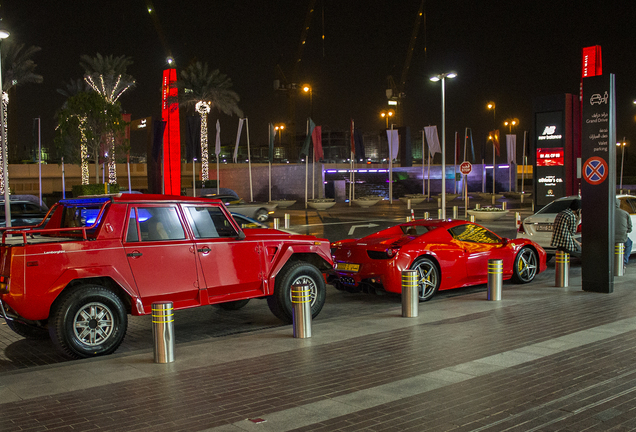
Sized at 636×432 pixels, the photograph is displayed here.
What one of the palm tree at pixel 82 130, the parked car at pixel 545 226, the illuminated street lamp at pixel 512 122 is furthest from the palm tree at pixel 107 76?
the illuminated street lamp at pixel 512 122

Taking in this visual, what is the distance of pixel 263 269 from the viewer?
8195 millimetres

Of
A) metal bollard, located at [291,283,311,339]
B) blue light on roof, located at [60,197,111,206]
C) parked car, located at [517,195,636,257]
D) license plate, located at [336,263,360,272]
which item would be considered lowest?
metal bollard, located at [291,283,311,339]

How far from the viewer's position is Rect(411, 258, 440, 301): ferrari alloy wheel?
10156 millimetres

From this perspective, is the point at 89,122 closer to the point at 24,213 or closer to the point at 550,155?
the point at 24,213

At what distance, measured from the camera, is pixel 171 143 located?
118ft

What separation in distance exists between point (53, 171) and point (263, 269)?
51790 millimetres

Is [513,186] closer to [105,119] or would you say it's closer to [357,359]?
[105,119]

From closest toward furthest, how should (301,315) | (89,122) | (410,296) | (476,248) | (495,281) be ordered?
(301,315)
(410,296)
(495,281)
(476,248)
(89,122)

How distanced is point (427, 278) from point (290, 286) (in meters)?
2.92

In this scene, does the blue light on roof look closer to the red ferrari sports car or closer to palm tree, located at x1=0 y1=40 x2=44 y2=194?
the red ferrari sports car

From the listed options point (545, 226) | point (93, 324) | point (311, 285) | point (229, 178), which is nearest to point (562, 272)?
point (545, 226)

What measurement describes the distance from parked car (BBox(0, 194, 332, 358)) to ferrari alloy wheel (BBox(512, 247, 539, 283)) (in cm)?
503

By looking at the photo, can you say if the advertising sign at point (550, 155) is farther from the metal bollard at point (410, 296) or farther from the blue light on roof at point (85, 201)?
the blue light on roof at point (85, 201)

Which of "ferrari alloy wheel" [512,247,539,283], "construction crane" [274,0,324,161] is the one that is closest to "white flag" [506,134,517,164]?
"ferrari alloy wheel" [512,247,539,283]
